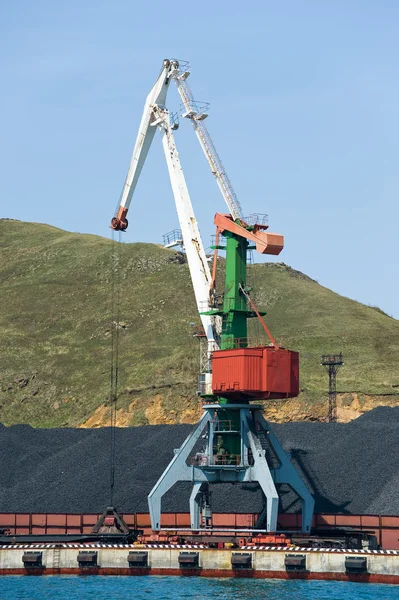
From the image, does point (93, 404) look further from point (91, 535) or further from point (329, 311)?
point (91, 535)

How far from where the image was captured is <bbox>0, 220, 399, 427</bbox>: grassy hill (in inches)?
3939

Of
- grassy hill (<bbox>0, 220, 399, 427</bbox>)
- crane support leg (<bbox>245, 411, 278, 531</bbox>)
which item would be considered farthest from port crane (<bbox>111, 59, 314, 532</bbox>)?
grassy hill (<bbox>0, 220, 399, 427</bbox>)

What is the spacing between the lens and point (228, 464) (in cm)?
6256

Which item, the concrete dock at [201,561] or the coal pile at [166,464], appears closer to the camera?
the concrete dock at [201,561]

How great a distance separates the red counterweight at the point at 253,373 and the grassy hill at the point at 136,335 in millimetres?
31270

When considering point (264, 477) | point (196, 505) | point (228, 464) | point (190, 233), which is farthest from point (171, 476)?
point (190, 233)

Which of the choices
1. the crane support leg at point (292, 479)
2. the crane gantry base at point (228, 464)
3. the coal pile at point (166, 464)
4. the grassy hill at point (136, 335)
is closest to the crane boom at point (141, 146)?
the coal pile at point (166, 464)

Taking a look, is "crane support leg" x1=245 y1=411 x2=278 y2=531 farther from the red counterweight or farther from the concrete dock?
the concrete dock

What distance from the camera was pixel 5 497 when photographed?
70.1m

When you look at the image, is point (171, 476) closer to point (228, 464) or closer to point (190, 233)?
point (228, 464)

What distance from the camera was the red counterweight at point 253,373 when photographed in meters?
61.1

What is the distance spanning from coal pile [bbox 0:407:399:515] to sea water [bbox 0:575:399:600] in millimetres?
8711

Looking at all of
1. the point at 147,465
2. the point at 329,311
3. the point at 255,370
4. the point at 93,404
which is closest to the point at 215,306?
the point at 255,370

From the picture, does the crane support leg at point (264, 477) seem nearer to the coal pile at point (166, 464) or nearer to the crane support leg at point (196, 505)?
the coal pile at point (166, 464)
